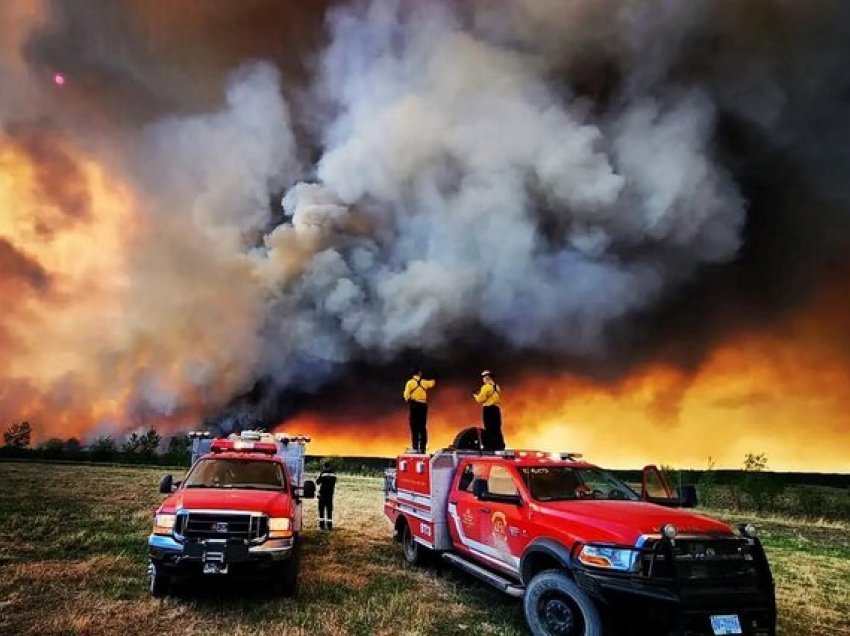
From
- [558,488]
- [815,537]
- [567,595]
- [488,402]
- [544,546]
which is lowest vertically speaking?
[815,537]

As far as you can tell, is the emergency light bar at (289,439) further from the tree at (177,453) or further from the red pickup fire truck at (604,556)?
the tree at (177,453)

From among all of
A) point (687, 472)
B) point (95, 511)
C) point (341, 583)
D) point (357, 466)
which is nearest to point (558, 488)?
point (341, 583)

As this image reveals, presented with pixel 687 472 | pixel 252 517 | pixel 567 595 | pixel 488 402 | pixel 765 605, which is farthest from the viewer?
pixel 687 472

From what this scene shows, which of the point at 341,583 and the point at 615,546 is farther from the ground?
the point at 615,546

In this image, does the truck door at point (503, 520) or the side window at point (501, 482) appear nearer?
the truck door at point (503, 520)

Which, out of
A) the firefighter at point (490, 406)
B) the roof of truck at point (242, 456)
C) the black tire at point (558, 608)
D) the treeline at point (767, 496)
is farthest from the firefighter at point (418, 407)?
the treeline at point (767, 496)

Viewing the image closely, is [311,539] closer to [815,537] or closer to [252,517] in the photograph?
[252,517]

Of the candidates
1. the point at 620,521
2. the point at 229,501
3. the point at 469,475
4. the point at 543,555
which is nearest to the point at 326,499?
the point at 469,475

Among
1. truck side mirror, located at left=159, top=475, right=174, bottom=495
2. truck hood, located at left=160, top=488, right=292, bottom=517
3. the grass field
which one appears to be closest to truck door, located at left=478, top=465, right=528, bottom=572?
the grass field

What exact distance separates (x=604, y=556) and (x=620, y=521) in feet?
1.45

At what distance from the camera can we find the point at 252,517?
25.0 feet

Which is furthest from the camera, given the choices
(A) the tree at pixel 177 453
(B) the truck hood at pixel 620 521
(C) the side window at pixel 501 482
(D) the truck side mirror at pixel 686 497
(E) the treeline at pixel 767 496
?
(A) the tree at pixel 177 453

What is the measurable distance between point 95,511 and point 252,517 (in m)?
11.6

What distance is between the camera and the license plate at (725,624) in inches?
207
